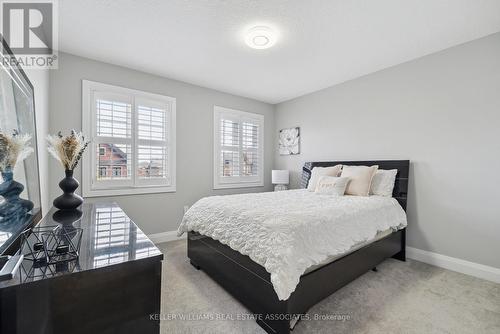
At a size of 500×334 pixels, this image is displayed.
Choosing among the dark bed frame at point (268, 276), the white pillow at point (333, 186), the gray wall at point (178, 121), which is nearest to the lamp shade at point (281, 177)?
the gray wall at point (178, 121)

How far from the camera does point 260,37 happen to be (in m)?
2.29

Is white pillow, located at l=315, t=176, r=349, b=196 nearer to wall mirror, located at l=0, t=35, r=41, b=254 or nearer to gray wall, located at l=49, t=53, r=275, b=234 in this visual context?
gray wall, located at l=49, t=53, r=275, b=234

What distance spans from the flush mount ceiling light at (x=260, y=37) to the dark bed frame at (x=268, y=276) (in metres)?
2.10

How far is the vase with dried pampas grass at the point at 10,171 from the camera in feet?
3.46

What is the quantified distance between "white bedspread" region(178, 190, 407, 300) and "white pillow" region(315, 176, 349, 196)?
1.32 ft

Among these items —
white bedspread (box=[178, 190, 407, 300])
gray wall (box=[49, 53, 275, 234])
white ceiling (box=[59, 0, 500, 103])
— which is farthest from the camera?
gray wall (box=[49, 53, 275, 234])

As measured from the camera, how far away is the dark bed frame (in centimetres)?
151

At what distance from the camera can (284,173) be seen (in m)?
4.32

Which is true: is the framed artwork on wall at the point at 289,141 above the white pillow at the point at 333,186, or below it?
above

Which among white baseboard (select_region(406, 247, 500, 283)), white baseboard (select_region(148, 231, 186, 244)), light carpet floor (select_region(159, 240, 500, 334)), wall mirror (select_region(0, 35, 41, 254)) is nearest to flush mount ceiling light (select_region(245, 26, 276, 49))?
wall mirror (select_region(0, 35, 41, 254))

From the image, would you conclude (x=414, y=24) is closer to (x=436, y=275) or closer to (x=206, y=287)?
(x=436, y=275)

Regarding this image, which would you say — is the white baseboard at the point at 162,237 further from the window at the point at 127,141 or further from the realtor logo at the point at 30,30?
the realtor logo at the point at 30,30

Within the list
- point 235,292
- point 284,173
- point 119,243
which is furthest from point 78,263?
point 284,173

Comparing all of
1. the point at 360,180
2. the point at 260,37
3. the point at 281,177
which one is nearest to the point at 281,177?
the point at 281,177
